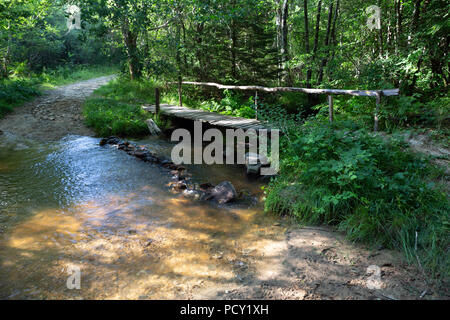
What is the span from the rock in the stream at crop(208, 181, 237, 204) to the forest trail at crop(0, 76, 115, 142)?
19.2 feet

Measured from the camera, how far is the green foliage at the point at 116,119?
9.20 m

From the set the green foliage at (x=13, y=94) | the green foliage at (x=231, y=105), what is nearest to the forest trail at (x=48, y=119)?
the green foliage at (x=13, y=94)

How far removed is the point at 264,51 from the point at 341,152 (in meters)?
7.94

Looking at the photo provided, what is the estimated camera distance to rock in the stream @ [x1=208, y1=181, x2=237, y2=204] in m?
5.04

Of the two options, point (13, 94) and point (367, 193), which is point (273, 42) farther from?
point (13, 94)

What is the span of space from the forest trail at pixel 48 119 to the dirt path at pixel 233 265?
18.4 feet

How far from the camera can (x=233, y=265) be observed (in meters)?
3.24

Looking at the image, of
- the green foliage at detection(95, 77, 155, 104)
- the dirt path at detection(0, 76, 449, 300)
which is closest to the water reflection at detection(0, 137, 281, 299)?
the dirt path at detection(0, 76, 449, 300)

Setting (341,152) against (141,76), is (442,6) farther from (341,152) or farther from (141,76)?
(141,76)

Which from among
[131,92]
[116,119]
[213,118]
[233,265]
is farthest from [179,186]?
[131,92]

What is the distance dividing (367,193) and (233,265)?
2092 millimetres

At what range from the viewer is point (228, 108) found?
1041 centimetres

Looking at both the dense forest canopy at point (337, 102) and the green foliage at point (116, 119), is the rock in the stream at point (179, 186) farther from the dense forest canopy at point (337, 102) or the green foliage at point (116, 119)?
the green foliage at point (116, 119)
